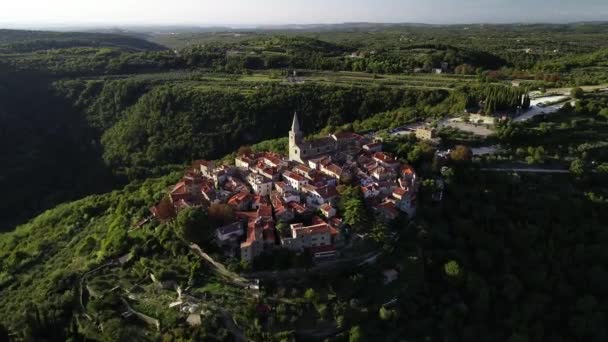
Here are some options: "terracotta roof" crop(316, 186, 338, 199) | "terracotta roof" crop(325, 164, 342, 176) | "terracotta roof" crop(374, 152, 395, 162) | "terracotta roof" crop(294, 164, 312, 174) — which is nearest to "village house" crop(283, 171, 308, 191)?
"terracotta roof" crop(294, 164, 312, 174)

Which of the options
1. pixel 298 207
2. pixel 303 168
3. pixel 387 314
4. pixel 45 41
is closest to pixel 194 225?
pixel 298 207

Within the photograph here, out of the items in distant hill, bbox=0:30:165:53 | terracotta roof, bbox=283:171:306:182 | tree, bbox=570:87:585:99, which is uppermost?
distant hill, bbox=0:30:165:53

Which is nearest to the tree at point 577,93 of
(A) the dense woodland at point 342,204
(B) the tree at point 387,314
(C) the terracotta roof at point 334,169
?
(A) the dense woodland at point 342,204

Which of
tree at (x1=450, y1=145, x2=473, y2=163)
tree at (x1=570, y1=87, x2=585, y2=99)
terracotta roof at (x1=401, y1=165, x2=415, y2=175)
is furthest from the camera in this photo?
tree at (x1=570, y1=87, x2=585, y2=99)

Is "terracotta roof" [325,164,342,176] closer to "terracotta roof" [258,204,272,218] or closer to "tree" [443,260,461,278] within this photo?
"terracotta roof" [258,204,272,218]

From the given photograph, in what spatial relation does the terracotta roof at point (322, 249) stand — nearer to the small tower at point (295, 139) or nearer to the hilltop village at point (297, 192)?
the hilltop village at point (297, 192)

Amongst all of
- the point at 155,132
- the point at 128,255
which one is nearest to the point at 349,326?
the point at 128,255

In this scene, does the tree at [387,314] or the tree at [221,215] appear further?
the tree at [221,215]
